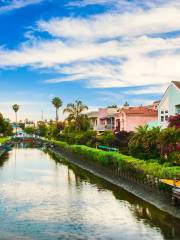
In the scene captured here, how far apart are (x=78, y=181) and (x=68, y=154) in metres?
40.1

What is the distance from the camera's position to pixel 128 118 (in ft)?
290

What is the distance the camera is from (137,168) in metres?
41.2

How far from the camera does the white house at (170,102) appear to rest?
59825mm

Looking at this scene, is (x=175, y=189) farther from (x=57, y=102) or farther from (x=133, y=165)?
(x=57, y=102)

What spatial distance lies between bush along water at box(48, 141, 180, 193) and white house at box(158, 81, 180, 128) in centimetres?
1021

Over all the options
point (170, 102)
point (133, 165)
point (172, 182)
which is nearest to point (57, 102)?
point (170, 102)

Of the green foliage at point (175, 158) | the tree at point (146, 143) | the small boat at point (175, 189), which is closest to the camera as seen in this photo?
the small boat at point (175, 189)

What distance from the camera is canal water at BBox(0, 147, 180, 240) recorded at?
2547 centimetres

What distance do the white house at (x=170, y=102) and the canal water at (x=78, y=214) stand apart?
17.7 metres

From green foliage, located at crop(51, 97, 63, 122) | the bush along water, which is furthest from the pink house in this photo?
green foliage, located at crop(51, 97, 63, 122)

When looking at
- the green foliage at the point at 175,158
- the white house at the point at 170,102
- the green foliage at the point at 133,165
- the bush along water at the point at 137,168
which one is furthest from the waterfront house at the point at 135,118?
the green foliage at the point at 175,158

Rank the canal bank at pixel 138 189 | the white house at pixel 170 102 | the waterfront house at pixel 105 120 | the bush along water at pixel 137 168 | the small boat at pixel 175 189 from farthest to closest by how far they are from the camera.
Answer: the waterfront house at pixel 105 120 < the white house at pixel 170 102 < the bush along water at pixel 137 168 < the canal bank at pixel 138 189 < the small boat at pixel 175 189

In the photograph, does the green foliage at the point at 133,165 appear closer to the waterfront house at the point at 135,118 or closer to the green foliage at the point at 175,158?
the green foliage at the point at 175,158

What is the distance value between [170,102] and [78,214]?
3348 centimetres
